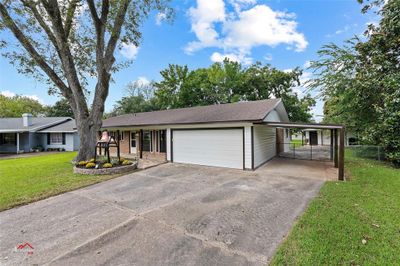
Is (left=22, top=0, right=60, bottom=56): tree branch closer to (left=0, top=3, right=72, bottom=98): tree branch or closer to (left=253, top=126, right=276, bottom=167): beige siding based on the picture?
(left=0, top=3, right=72, bottom=98): tree branch

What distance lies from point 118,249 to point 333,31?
1569 centimetres

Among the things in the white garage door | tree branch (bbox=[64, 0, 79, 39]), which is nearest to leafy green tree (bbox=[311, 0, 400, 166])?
the white garage door

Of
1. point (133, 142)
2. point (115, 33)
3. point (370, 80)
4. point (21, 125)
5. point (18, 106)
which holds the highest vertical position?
point (18, 106)

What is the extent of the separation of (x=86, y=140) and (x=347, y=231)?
37.2ft

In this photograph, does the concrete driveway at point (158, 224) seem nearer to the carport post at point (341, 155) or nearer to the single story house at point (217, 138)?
the carport post at point (341, 155)

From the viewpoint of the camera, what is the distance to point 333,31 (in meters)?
12.1

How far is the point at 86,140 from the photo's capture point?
10398 millimetres

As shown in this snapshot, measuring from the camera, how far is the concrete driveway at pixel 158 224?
293cm

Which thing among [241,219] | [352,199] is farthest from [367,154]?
[241,219]

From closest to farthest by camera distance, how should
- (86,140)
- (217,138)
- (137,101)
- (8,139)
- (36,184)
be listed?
(36,184), (217,138), (86,140), (8,139), (137,101)

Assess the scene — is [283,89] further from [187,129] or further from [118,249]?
[118,249]

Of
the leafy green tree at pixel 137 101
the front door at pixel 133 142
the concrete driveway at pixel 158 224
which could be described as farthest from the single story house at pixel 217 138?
the leafy green tree at pixel 137 101

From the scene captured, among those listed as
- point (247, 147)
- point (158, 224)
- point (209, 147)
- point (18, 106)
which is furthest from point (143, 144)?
point (18, 106)

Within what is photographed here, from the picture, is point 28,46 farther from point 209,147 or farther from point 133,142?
point 209,147
